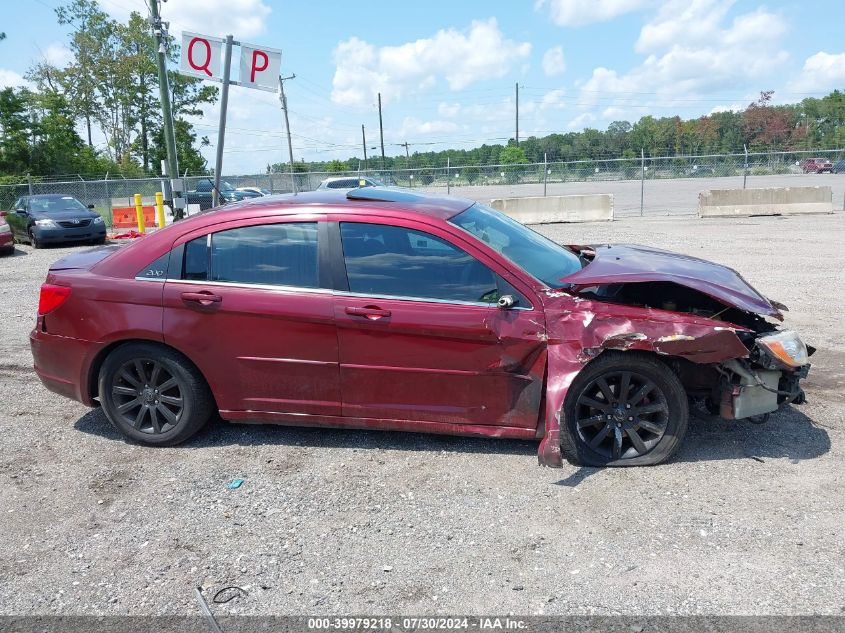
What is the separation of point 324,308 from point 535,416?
1.44m

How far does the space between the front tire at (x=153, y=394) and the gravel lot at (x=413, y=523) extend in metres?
0.16

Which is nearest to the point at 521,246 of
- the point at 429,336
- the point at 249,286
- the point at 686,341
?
the point at 429,336

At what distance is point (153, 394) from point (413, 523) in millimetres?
2074

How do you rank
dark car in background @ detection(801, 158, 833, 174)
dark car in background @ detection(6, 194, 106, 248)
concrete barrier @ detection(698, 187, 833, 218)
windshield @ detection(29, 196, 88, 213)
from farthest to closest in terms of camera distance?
1. dark car in background @ detection(801, 158, 833, 174)
2. concrete barrier @ detection(698, 187, 833, 218)
3. windshield @ detection(29, 196, 88, 213)
4. dark car in background @ detection(6, 194, 106, 248)

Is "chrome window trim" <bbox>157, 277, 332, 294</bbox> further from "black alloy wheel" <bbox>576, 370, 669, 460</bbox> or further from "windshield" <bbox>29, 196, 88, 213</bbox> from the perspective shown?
"windshield" <bbox>29, 196, 88, 213</bbox>

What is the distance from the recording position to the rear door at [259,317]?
13.4 feet

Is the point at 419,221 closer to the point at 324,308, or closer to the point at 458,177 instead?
the point at 324,308

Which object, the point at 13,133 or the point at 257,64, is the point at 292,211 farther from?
the point at 13,133

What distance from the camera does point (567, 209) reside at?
65.7ft

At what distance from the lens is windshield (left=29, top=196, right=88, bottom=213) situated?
17.5 metres

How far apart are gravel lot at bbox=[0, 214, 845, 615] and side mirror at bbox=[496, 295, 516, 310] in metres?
1.00

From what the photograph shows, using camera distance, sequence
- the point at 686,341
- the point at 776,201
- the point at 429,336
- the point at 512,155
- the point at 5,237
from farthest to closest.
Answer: the point at 512,155 → the point at 776,201 → the point at 5,237 → the point at 429,336 → the point at 686,341

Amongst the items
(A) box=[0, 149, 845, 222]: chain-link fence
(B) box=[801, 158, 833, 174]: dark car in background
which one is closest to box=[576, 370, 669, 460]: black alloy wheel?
(A) box=[0, 149, 845, 222]: chain-link fence

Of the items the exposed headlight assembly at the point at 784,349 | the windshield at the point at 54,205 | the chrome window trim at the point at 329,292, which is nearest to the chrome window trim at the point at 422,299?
the chrome window trim at the point at 329,292
